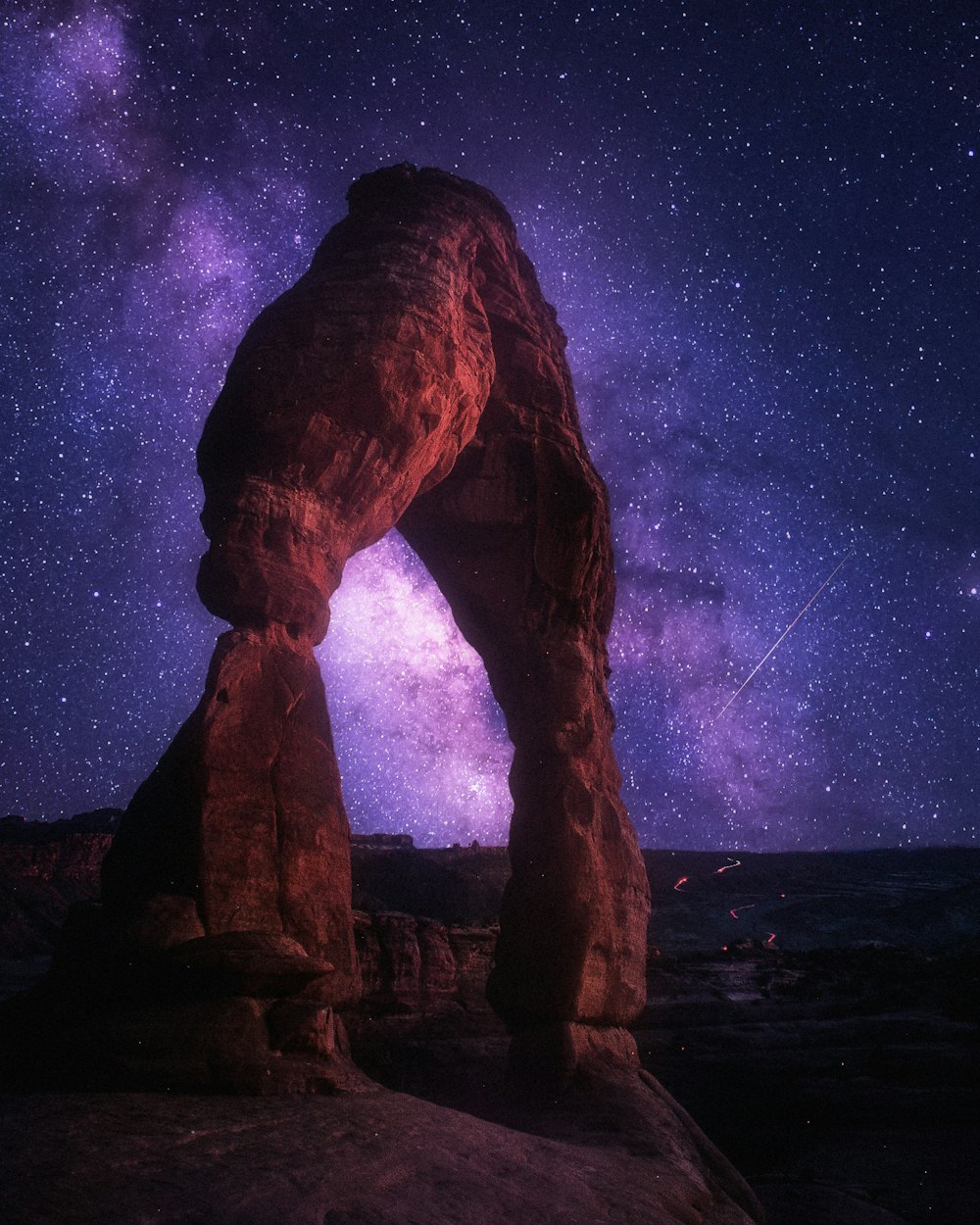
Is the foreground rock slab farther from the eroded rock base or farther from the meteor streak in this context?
the meteor streak

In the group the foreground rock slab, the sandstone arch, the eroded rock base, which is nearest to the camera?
the foreground rock slab

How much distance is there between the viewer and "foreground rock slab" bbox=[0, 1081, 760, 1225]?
10.6 ft

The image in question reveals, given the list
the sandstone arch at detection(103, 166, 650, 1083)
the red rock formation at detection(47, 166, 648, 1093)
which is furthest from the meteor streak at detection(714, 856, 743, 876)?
the sandstone arch at detection(103, 166, 650, 1083)

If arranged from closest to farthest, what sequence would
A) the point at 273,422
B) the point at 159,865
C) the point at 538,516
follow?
1. the point at 159,865
2. the point at 273,422
3. the point at 538,516

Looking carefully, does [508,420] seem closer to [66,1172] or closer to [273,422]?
[273,422]

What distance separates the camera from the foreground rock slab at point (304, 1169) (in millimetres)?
3225

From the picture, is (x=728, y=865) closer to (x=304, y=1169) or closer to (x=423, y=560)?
(x=423, y=560)

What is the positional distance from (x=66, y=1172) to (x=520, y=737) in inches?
371

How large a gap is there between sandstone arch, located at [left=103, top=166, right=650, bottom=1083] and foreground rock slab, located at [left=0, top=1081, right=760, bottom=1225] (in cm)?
192

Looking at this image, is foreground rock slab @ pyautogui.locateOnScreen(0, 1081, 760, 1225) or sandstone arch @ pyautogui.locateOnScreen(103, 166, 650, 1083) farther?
sandstone arch @ pyautogui.locateOnScreen(103, 166, 650, 1083)

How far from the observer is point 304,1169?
3939 millimetres

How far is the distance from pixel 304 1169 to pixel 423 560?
10.9m

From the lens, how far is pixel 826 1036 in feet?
52.7

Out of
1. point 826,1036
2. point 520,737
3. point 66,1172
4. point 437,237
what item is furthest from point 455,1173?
point 826,1036
